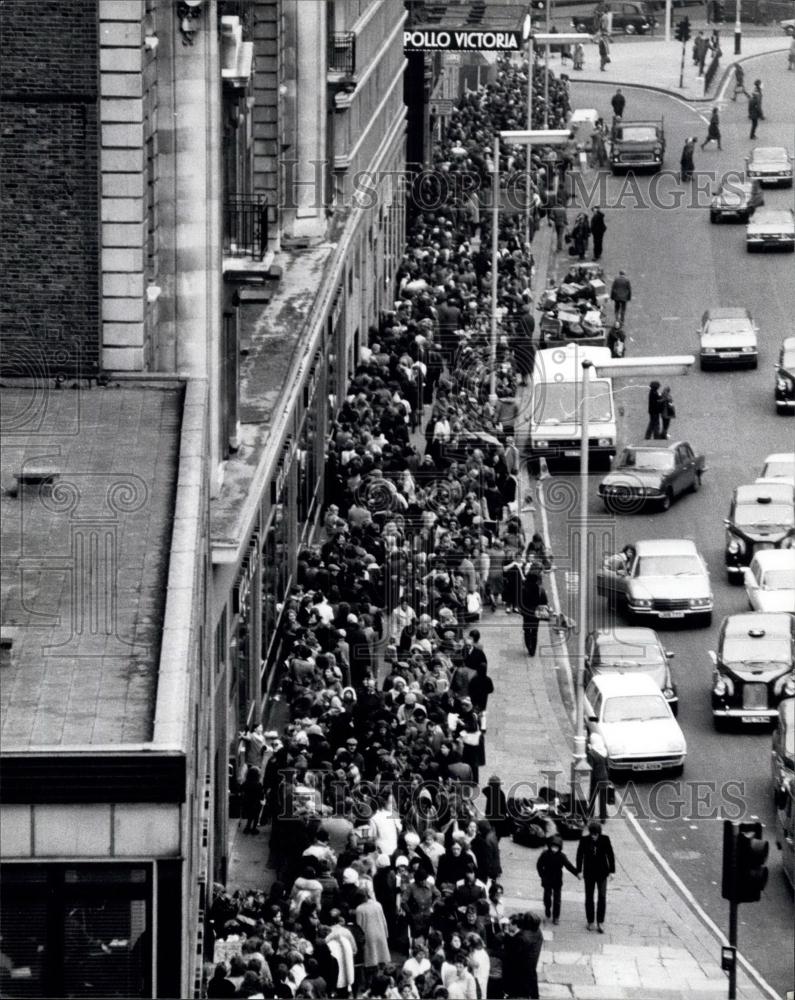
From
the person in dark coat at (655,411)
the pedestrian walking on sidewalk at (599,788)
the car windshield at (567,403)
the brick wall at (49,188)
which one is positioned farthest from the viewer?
the person in dark coat at (655,411)

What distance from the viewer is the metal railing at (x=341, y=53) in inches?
2370

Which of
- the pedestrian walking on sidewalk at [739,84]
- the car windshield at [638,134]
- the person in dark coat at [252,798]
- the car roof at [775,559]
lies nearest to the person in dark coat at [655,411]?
the car roof at [775,559]

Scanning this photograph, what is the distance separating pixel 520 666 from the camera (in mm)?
48219

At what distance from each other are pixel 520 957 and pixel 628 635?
47.9 ft

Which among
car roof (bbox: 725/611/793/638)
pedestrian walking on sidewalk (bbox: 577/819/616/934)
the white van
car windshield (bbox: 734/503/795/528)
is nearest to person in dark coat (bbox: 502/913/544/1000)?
pedestrian walking on sidewalk (bbox: 577/819/616/934)

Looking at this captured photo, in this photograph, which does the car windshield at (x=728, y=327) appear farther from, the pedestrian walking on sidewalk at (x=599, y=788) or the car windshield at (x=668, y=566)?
the pedestrian walking on sidewalk at (x=599, y=788)

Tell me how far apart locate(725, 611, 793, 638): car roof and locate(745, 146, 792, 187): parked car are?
41646 mm

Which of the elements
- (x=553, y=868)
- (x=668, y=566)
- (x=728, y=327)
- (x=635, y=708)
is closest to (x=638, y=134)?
(x=728, y=327)

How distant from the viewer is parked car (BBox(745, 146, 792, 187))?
86.9 metres

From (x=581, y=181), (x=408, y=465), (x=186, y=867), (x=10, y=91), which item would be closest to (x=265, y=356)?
(x=408, y=465)

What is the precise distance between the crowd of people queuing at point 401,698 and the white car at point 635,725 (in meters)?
1.73

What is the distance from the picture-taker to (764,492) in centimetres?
5419

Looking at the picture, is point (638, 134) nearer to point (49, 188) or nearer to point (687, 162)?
point (687, 162)

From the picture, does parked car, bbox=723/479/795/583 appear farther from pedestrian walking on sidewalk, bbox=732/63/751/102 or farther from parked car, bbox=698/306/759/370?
pedestrian walking on sidewalk, bbox=732/63/751/102
